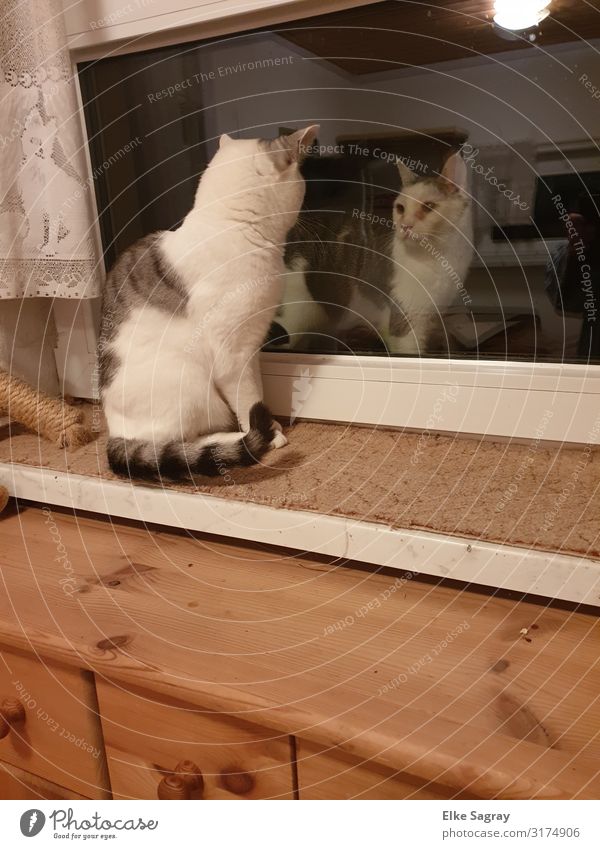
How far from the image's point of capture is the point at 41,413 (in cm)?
87

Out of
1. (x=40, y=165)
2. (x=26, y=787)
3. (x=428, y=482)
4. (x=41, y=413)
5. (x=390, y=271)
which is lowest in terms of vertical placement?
(x=26, y=787)

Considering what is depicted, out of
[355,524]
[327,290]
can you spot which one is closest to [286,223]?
[327,290]

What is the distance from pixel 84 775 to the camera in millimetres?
588

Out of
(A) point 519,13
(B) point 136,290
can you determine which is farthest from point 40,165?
(A) point 519,13

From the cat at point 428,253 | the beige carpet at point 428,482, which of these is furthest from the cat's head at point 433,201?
the beige carpet at point 428,482

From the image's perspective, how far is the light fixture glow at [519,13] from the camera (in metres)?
0.64

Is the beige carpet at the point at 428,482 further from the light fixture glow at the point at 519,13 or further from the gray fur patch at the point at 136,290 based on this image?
the light fixture glow at the point at 519,13

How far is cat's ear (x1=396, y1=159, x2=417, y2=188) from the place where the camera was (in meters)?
0.77

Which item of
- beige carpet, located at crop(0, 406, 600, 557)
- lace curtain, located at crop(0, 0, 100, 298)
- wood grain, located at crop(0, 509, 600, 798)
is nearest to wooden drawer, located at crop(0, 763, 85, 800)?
wood grain, located at crop(0, 509, 600, 798)

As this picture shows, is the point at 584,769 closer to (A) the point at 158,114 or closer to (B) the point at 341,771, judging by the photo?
(B) the point at 341,771

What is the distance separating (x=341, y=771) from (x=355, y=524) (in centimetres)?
22

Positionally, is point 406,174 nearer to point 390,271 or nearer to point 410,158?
point 410,158

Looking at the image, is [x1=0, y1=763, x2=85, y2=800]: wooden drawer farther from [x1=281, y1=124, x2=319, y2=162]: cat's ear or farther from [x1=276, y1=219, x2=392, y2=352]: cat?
[x1=281, y1=124, x2=319, y2=162]: cat's ear

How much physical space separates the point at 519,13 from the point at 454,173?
17 cm
